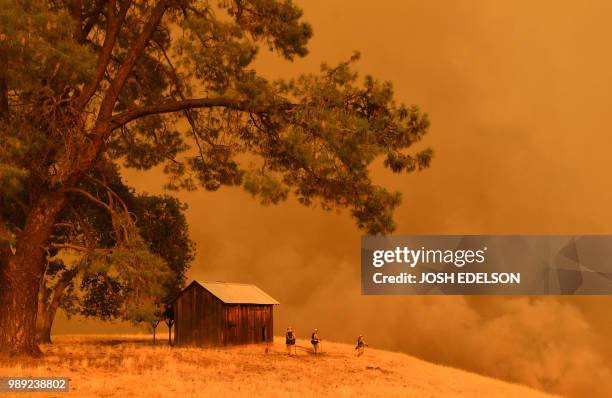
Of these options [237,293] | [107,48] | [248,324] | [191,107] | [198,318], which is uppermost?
[107,48]

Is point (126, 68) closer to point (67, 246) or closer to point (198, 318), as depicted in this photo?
point (67, 246)

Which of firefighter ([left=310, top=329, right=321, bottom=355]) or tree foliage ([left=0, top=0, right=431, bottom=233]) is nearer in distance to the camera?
tree foliage ([left=0, top=0, right=431, bottom=233])

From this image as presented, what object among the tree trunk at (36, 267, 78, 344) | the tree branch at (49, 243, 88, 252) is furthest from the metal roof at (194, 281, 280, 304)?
the tree branch at (49, 243, 88, 252)

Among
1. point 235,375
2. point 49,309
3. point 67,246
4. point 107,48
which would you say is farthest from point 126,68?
point 49,309

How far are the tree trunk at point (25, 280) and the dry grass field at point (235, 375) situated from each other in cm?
90

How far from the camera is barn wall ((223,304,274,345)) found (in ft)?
121

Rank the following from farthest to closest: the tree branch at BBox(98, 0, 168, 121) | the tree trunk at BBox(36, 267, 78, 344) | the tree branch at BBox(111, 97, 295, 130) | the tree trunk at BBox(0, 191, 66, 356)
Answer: the tree trunk at BBox(36, 267, 78, 344)
the tree branch at BBox(98, 0, 168, 121)
the tree branch at BBox(111, 97, 295, 130)
the tree trunk at BBox(0, 191, 66, 356)

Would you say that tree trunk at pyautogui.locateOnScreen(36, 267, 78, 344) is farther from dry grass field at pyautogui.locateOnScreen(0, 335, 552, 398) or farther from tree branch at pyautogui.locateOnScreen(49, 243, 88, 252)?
tree branch at pyautogui.locateOnScreen(49, 243, 88, 252)

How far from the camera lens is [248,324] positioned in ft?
125

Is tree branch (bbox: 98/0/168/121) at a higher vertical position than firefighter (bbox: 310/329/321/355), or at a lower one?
higher

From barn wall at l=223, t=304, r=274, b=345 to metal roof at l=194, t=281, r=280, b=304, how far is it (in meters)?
0.31

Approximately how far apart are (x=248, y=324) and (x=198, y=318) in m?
2.74

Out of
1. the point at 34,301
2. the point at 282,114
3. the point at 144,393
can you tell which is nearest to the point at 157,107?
the point at 282,114

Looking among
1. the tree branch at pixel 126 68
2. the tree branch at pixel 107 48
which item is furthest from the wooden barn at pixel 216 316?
the tree branch at pixel 107 48
